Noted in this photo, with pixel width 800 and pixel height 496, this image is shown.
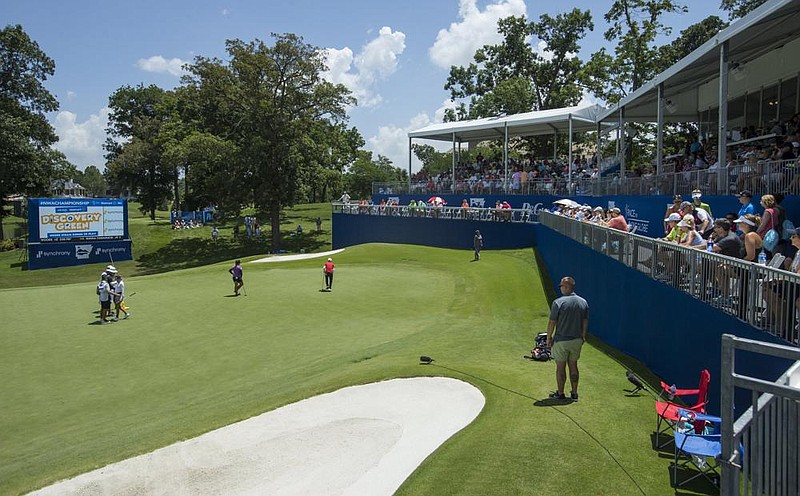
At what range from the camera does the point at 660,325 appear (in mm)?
11602

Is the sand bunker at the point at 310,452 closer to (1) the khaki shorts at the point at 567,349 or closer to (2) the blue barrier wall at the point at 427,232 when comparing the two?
(1) the khaki shorts at the point at 567,349

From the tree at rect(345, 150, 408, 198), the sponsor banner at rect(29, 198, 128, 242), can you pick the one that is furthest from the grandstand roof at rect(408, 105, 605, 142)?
the tree at rect(345, 150, 408, 198)

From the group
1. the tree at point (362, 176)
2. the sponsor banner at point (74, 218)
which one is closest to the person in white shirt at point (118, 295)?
the sponsor banner at point (74, 218)

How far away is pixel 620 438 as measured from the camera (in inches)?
332

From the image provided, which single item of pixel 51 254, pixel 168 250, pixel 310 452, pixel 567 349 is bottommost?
pixel 310 452

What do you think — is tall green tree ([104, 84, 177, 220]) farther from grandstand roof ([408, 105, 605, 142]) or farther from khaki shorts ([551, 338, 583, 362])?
khaki shorts ([551, 338, 583, 362])

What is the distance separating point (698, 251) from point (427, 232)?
96.2 feet

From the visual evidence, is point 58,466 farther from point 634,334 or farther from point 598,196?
point 598,196

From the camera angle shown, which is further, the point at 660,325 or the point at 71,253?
the point at 71,253

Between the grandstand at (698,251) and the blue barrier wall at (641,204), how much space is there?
0.19 ft

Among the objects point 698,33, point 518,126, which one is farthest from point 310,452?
point 698,33

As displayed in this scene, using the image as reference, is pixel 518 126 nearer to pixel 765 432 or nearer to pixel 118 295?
pixel 118 295

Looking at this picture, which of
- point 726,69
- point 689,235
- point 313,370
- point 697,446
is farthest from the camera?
point 726,69

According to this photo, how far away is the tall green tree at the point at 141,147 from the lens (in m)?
72.3
